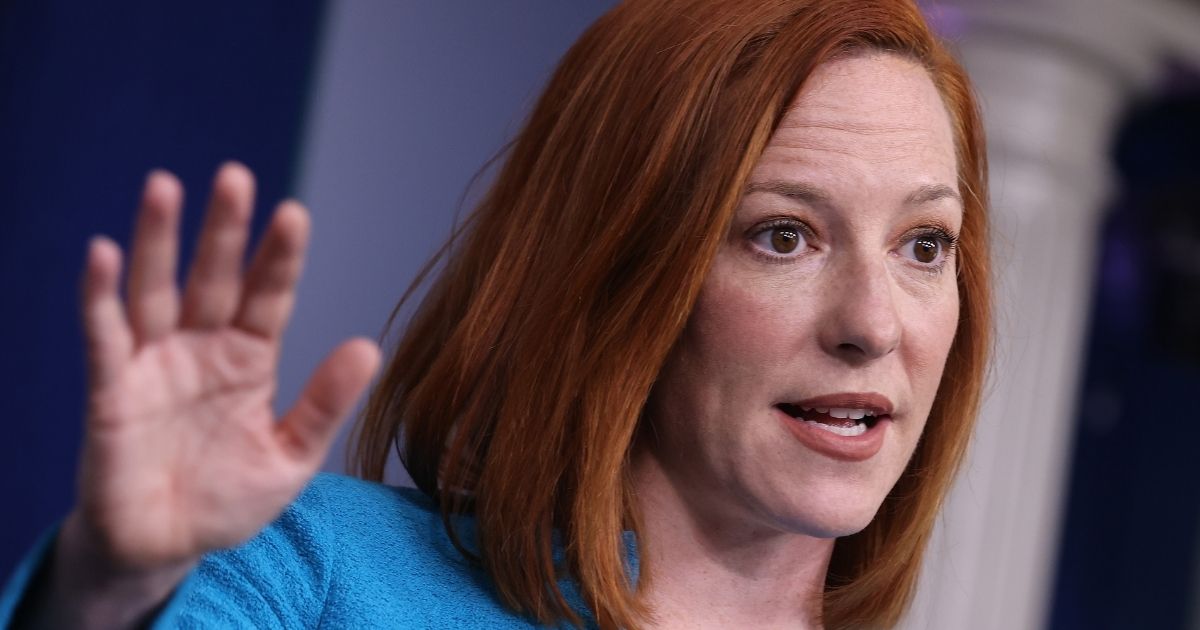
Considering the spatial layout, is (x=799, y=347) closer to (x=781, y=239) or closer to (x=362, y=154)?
(x=781, y=239)

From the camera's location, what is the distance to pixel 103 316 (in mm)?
739

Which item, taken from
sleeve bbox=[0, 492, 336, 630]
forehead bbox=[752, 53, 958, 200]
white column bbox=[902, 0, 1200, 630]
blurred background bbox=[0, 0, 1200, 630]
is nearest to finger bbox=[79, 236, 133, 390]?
sleeve bbox=[0, 492, 336, 630]

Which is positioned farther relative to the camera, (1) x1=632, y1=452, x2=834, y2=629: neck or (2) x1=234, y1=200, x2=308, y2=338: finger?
(1) x1=632, y1=452, x2=834, y2=629: neck

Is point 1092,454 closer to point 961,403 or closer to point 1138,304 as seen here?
point 1138,304

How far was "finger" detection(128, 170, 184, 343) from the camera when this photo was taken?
722mm

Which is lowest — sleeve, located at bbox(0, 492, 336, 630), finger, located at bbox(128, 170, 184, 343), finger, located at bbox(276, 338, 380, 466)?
sleeve, located at bbox(0, 492, 336, 630)

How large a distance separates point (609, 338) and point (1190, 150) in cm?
356

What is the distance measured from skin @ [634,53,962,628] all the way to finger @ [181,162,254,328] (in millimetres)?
499

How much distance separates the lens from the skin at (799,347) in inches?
45.5

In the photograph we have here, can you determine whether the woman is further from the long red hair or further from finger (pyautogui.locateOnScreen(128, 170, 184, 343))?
finger (pyautogui.locateOnScreen(128, 170, 184, 343))

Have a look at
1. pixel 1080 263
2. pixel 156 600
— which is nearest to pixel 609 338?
pixel 156 600

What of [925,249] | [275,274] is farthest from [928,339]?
[275,274]

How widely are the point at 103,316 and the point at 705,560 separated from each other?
64cm

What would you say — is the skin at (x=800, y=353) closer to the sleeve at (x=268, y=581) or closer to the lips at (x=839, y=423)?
the lips at (x=839, y=423)
